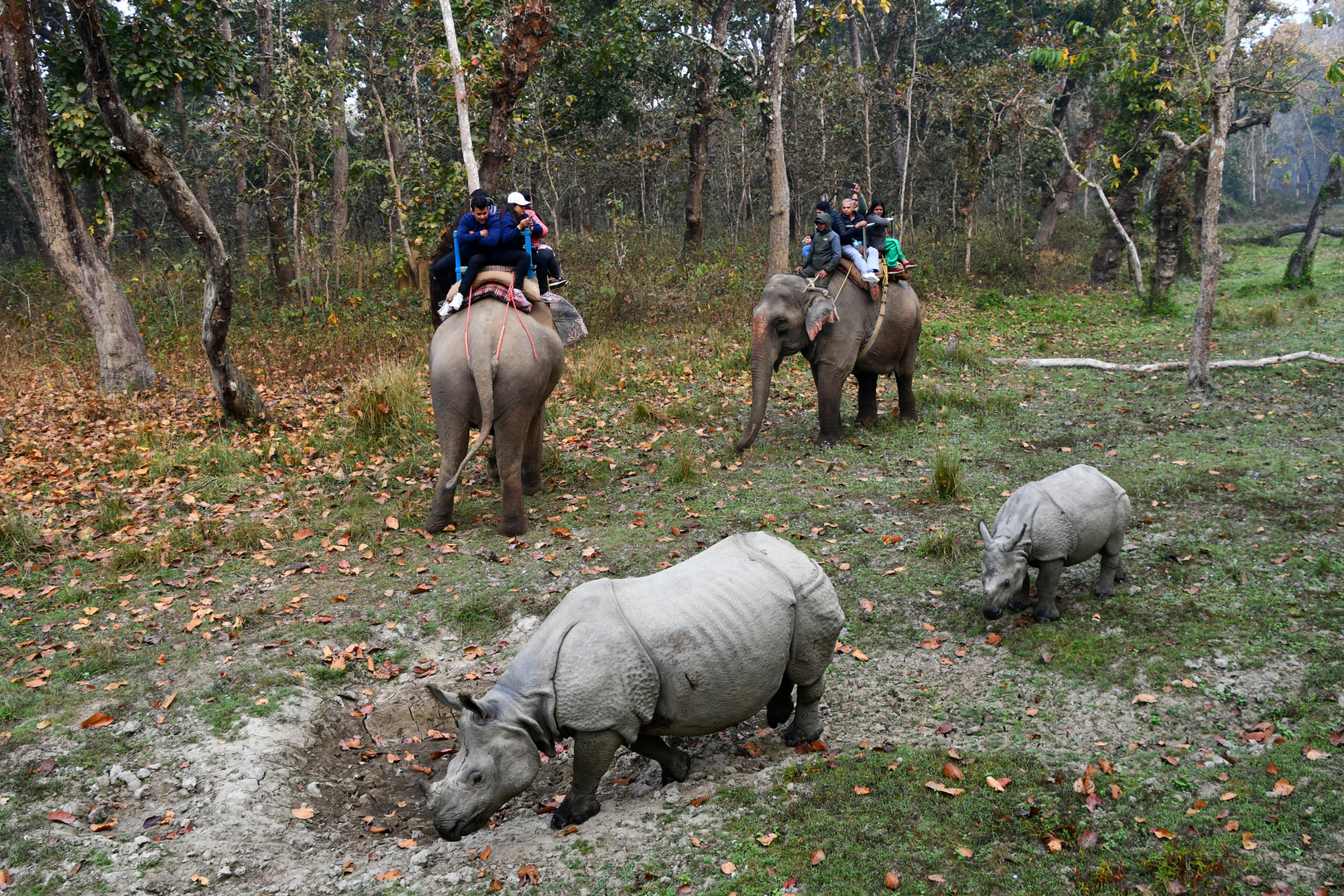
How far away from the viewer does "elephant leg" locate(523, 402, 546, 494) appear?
8.73m

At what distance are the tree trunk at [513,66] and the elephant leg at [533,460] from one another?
481 centimetres

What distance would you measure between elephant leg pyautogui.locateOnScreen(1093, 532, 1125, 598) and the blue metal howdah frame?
5.66 metres

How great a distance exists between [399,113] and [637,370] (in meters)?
9.18

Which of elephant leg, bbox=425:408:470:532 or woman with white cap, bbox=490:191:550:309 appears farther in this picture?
woman with white cap, bbox=490:191:550:309

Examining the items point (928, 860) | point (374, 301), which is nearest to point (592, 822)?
point (928, 860)

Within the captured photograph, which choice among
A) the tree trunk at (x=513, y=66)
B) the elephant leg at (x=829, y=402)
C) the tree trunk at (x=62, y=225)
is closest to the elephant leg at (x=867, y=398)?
the elephant leg at (x=829, y=402)

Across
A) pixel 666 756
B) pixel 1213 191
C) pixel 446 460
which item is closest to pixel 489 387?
pixel 446 460

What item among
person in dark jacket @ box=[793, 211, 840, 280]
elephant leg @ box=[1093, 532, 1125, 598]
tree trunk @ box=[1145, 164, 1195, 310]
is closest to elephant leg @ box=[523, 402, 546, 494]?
person in dark jacket @ box=[793, 211, 840, 280]

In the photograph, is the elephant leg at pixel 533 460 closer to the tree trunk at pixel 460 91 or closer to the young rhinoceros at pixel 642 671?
the tree trunk at pixel 460 91

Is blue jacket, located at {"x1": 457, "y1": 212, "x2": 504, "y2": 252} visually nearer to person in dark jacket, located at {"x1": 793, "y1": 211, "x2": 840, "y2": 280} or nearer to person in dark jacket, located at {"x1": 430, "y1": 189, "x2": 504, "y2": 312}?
person in dark jacket, located at {"x1": 430, "y1": 189, "x2": 504, "y2": 312}

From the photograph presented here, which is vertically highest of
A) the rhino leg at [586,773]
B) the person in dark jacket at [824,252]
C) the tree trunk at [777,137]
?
the tree trunk at [777,137]

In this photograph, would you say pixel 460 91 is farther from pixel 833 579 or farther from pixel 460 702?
pixel 460 702

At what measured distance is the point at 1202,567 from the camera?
21.2ft

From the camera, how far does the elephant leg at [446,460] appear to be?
7641mm
